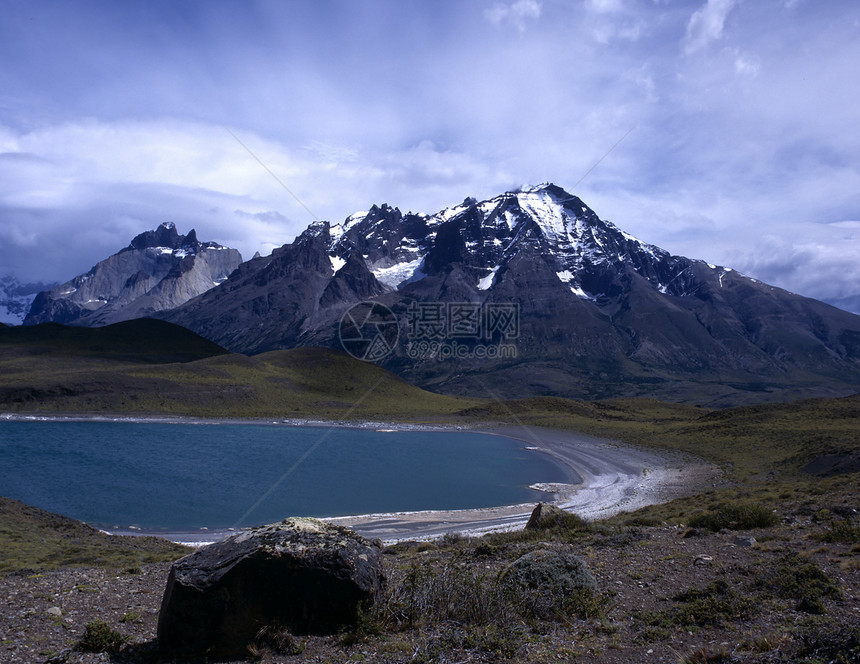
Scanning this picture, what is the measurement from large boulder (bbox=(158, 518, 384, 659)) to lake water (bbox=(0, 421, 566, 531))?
1928cm

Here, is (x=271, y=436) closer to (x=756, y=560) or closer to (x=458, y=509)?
(x=458, y=509)

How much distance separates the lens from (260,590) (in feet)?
24.1

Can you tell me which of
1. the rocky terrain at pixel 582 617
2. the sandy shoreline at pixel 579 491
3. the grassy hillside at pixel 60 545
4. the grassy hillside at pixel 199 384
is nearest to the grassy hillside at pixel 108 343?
the grassy hillside at pixel 199 384

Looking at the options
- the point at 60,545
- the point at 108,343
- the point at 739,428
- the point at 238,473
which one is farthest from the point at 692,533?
the point at 108,343

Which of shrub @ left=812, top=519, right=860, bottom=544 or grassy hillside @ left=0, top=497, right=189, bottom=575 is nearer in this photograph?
shrub @ left=812, top=519, right=860, bottom=544

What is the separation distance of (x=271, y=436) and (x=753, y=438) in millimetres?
49490

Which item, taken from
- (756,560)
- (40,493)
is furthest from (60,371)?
(756,560)

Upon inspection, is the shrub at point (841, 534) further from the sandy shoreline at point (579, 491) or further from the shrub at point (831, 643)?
the sandy shoreline at point (579, 491)

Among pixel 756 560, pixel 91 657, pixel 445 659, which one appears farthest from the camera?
pixel 756 560

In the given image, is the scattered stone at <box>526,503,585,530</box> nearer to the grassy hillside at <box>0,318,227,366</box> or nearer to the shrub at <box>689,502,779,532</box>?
the shrub at <box>689,502,779,532</box>

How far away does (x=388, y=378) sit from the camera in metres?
118

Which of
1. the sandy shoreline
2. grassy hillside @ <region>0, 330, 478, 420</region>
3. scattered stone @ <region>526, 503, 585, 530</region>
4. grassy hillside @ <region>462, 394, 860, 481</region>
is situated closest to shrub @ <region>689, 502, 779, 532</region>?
scattered stone @ <region>526, 503, 585, 530</region>

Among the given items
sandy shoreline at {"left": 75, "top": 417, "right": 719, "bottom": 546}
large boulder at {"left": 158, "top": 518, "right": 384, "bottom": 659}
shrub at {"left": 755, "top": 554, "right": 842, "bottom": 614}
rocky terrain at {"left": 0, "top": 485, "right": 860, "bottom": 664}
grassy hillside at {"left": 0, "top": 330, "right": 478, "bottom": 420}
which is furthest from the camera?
grassy hillside at {"left": 0, "top": 330, "right": 478, "bottom": 420}

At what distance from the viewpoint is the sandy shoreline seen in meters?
24.6
